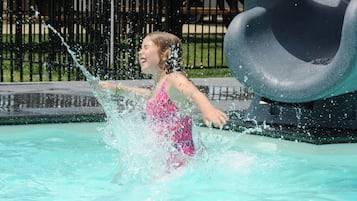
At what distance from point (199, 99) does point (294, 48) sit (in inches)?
190

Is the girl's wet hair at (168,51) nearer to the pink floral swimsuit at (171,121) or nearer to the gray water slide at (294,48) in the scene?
the pink floral swimsuit at (171,121)

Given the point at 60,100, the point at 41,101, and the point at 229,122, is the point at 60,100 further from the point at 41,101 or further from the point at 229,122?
the point at 229,122

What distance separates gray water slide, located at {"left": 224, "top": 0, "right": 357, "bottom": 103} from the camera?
8266 mm

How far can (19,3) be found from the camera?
12.9 metres

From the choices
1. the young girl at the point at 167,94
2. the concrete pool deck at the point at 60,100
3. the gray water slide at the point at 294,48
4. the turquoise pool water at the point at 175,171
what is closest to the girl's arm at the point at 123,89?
the young girl at the point at 167,94

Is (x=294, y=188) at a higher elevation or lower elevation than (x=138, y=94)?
lower

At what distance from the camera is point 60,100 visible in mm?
10367

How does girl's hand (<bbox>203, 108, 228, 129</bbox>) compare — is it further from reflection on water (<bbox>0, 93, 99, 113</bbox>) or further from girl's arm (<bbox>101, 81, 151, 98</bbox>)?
reflection on water (<bbox>0, 93, 99, 113</bbox>)

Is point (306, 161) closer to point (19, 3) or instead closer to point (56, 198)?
point (56, 198)

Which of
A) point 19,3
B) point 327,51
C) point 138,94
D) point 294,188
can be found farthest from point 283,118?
point 19,3

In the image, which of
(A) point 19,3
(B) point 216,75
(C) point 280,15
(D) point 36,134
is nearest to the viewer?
(D) point 36,134

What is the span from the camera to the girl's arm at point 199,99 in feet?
16.3

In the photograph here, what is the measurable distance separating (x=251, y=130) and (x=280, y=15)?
1.68 meters

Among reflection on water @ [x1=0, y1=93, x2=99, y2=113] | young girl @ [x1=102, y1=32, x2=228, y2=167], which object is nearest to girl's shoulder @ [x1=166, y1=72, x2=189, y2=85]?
young girl @ [x1=102, y1=32, x2=228, y2=167]
